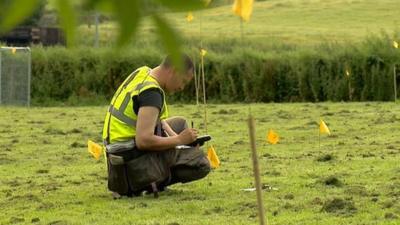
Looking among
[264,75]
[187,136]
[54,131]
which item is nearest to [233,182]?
[187,136]

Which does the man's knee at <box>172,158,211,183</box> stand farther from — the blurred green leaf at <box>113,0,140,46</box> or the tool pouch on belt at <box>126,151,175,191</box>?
the blurred green leaf at <box>113,0,140,46</box>

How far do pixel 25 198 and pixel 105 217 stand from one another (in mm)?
1104

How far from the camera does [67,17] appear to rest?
→ 0.88 metres

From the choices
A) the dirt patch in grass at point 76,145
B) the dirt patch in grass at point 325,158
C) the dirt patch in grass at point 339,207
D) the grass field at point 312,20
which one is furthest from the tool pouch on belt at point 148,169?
the grass field at point 312,20

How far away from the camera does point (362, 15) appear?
49.9m

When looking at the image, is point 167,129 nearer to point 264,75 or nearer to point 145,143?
point 145,143

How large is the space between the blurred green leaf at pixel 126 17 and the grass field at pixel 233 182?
5051 mm

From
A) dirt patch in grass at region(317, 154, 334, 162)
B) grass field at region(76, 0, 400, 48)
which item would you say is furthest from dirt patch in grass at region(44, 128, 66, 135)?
grass field at region(76, 0, 400, 48)

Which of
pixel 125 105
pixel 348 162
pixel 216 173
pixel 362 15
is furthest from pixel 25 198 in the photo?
pixel 362 15

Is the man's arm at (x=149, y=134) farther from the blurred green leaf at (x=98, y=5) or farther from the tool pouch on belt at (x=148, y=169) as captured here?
the blurred green leaf at (x=98, y=5)

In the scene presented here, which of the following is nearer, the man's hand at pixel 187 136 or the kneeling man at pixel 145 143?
the kneeling man at pixel 145 143

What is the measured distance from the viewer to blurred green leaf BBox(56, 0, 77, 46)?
0.88m

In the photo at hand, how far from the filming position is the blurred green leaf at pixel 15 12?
87 centimetres

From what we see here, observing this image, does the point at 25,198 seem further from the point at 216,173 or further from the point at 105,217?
the point at 216,173
